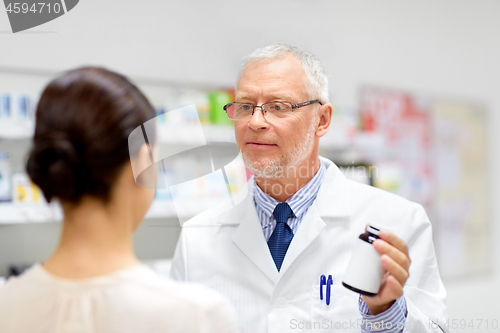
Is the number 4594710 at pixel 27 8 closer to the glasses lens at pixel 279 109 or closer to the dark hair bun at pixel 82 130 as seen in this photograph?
the glasses lens at pixel 279 109

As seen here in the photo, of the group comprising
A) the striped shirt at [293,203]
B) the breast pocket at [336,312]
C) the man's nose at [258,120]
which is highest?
the man's nose at [258,120]

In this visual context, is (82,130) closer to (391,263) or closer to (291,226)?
(391,263)

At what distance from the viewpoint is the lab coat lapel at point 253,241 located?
1303mm

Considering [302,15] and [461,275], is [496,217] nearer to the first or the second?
[461,275]

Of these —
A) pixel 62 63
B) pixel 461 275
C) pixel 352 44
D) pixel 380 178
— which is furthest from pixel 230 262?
pixel 461 275

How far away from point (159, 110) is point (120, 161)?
139 centimetres

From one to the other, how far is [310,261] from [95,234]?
29.6 inches

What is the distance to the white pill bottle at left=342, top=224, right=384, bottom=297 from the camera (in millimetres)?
946

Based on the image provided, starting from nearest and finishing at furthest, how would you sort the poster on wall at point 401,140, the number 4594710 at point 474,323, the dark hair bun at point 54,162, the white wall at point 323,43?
the dark hair bun at point 54,162
the white wall at point 323,43
the poster on wall at point 401,140
the number 4594710 at point 474,323

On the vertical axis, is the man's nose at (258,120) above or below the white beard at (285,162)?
above

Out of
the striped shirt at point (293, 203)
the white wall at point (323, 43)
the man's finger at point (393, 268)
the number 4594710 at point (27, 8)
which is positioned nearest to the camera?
the man's finger at point (393, 268)

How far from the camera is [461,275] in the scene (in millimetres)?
3527

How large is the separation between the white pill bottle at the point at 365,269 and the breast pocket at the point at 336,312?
35 centimetres

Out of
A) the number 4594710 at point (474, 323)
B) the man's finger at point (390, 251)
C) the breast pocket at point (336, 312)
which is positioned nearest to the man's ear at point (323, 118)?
the breast pocket at point (336, 312)
